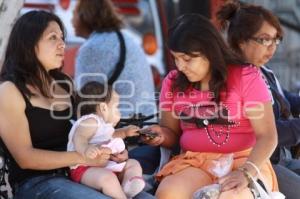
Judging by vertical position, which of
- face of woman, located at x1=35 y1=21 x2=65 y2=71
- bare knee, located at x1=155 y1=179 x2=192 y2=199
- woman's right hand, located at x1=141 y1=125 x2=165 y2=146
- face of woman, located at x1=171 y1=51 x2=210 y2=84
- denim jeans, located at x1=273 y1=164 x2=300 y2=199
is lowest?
denim jeans, located at x1=273 y1=164 x2=300 y2=199

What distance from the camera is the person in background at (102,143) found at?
322 centimetres

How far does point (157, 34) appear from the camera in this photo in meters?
8.91

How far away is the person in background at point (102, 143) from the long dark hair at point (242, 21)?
87cm

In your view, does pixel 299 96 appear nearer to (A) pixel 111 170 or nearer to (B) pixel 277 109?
(B) pixel 277 109

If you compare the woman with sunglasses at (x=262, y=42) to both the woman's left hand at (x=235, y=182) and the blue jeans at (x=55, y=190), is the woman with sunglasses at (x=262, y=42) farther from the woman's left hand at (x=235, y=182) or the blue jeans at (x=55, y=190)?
the blue jeans at (x=55, y=190)

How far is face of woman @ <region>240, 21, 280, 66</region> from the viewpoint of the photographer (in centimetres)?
393

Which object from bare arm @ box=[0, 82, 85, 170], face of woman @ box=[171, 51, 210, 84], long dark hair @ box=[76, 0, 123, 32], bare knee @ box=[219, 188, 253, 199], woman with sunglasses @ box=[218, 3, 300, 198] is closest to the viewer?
bare knee @ box=[219, 188, 253, 199]

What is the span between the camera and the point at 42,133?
135 inches

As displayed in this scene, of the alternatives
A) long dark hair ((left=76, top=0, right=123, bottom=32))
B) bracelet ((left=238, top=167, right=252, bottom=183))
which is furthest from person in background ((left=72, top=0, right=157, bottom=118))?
bracelet ((left=238, top=167, right=252, bottom=183))

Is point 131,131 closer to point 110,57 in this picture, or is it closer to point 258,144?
point 258,144

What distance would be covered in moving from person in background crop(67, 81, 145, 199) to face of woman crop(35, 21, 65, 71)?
20cm

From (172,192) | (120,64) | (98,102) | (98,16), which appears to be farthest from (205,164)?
(98,16)

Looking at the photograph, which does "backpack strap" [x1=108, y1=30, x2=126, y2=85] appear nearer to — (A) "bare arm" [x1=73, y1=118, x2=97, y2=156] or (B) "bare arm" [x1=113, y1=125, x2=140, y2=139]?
(B) "bare arm" [x1=113, y1=125, x2=140, y2=139]

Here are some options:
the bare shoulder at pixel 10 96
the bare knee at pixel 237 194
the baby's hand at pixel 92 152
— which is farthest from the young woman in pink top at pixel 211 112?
the bare shoulder at pixel 10 96
